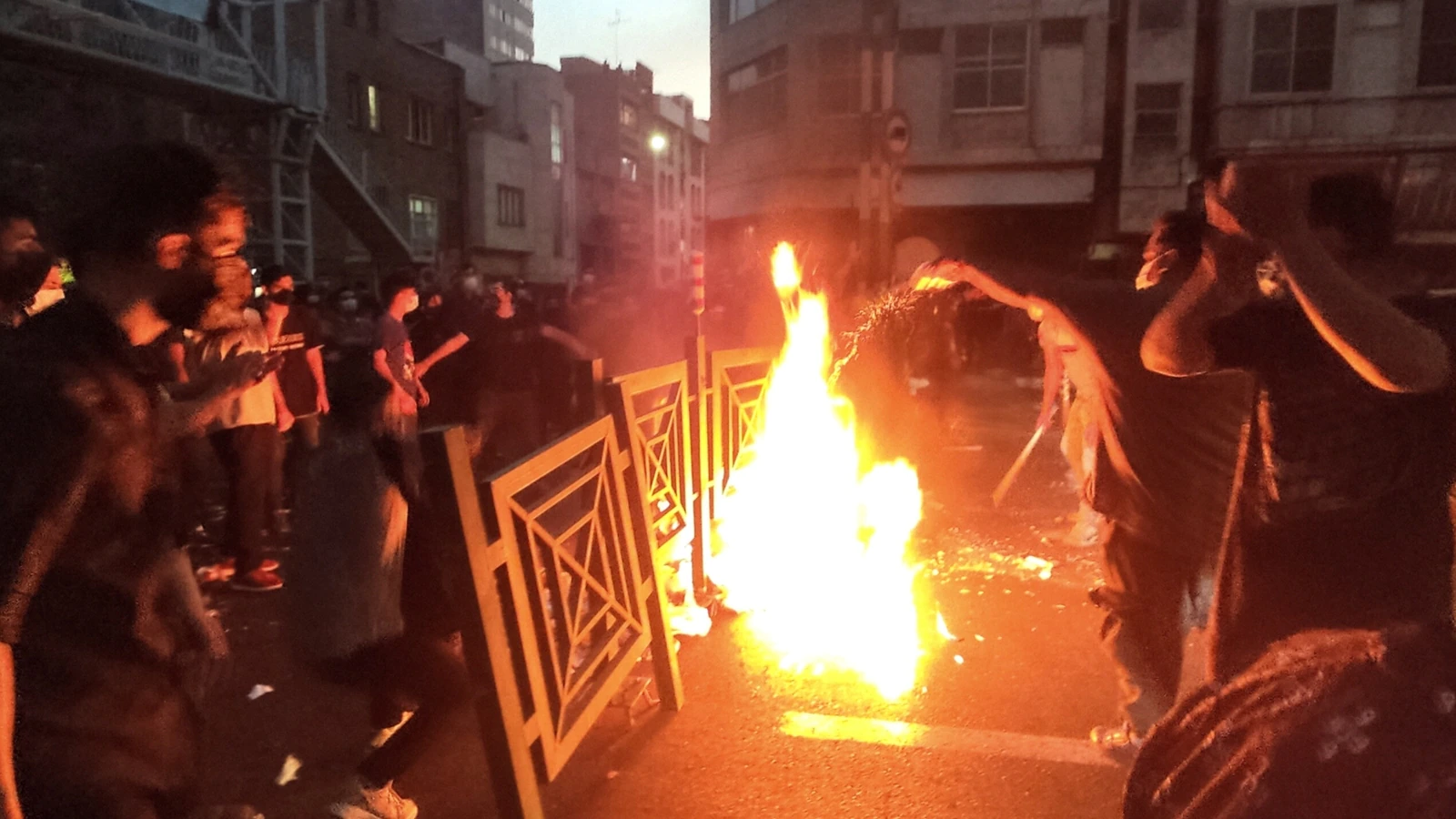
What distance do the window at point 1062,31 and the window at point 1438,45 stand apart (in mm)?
7612

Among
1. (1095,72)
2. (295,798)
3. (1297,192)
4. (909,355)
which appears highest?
(1095,72)

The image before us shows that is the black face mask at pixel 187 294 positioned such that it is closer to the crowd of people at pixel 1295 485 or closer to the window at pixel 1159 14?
the crowd of people at pixel 1295 485

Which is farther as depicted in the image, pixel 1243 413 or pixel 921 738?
pixel 921 738

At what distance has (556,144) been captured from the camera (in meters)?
41.7

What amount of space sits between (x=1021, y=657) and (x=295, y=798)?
3578mm

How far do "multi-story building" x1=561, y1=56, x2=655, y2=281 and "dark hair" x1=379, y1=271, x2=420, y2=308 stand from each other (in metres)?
42.1

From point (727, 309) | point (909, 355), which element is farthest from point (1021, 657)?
point (727, 309)

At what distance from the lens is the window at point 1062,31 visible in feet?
76.8

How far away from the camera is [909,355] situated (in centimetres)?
1290

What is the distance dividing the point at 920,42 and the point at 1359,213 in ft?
79.8

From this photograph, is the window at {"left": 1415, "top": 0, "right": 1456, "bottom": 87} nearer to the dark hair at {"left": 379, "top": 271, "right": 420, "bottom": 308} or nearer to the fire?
the fire

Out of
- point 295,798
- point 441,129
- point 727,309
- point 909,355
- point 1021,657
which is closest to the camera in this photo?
point 295,798

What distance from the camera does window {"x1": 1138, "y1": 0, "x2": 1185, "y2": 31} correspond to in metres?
23.1

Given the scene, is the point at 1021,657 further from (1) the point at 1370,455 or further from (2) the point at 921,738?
(1) the point at 1370,455
